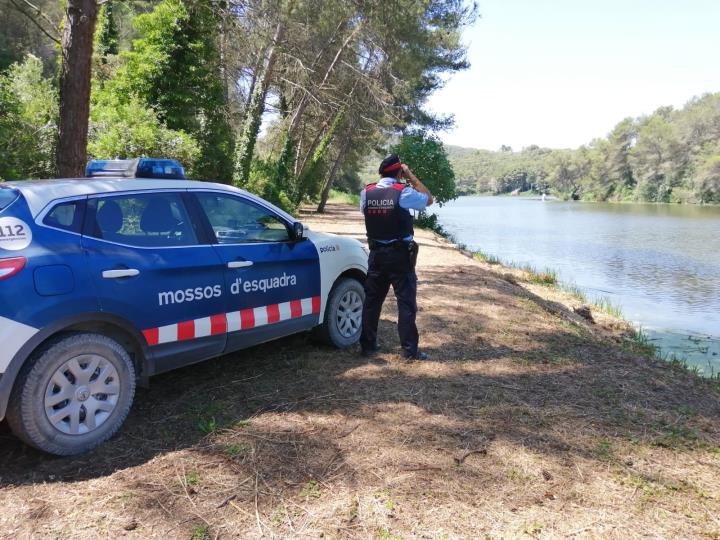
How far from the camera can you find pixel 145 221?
4012mm

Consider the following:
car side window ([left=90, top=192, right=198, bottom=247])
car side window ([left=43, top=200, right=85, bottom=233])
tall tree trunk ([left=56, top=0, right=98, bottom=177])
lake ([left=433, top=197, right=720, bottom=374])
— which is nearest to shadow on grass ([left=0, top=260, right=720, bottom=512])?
car side window ([left=90, top=192, right=198, bottom=247])

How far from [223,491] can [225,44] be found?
63.7 ft

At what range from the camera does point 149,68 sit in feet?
49.7

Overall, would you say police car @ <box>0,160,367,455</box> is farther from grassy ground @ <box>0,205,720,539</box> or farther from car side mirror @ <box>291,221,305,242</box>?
grassy ground @ <box>0,205,720,539</box>

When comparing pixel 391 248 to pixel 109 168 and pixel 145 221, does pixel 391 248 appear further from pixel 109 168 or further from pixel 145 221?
pixel 109 168

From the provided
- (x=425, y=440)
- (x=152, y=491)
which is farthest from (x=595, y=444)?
(x=152, y=491)

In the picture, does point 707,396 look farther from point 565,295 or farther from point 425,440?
point 565,295

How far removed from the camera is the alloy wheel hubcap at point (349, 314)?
18.8ft

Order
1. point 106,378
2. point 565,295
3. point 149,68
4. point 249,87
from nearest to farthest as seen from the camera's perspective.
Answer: point 106,378, point 565,295, point 149,68, point 249,87

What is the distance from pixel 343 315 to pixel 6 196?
319 cm

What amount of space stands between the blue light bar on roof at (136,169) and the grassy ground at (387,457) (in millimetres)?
1741

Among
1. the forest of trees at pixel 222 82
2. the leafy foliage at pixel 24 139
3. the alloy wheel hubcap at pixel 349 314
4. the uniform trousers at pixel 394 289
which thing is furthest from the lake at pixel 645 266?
the leafy foliage at pixel 24 139

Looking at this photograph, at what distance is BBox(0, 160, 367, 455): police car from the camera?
3.21 meters

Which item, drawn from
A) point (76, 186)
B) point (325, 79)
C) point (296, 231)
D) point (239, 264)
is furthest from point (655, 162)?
point (76, 186)
